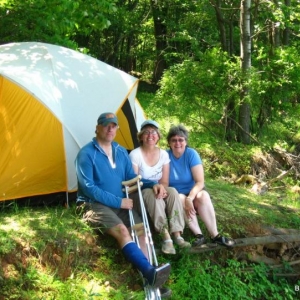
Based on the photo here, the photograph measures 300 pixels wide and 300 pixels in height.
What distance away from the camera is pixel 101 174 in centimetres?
431

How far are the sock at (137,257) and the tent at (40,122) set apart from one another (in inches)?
58.0

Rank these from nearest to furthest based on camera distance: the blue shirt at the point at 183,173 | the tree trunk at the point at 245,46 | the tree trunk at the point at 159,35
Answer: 1. the blue shirt at the point at 183,173
2. the tree trunk at the point at 245,46
3. the tree trunk at the point at 159,35

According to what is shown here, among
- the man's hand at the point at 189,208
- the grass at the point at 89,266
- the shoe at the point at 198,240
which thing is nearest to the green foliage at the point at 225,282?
the grass at the point at 89,266

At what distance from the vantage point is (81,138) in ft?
17.0

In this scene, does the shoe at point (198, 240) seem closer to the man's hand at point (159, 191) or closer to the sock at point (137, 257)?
the man's hand at point (159, 191)

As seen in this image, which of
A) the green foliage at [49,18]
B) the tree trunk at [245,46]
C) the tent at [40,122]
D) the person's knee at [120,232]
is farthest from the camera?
the tree trunk at [245,46]

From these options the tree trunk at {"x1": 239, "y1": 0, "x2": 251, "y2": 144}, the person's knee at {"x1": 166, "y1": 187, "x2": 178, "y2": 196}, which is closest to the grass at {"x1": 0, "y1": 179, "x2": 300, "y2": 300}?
the person's knee at {"x1": 166, "y1": 187, "x2": 178, "y2": 196}

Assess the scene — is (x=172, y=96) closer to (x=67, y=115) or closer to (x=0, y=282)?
(x=67, y=115)

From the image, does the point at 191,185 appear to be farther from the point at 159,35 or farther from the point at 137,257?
the point at 159,35

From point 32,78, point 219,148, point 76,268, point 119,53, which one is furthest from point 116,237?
point 119,53

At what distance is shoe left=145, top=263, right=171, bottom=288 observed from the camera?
3590 millimetres

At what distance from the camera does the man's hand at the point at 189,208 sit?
14.7 feet

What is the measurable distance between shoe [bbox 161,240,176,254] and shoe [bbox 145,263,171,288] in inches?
20.6

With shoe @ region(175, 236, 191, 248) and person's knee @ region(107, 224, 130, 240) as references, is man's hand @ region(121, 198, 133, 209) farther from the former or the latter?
shoe @ region(175, 236, 191, 248)
